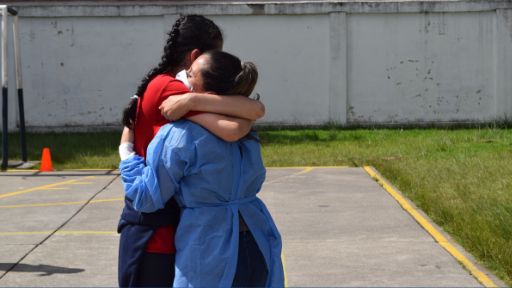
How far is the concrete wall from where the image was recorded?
20.6m

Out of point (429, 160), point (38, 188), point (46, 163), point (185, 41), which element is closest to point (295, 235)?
point (38, 188)

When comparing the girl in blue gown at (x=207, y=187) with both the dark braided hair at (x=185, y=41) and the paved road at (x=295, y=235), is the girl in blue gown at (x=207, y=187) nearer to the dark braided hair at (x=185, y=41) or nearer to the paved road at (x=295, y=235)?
the dark braided hair at (x=185, y=41)

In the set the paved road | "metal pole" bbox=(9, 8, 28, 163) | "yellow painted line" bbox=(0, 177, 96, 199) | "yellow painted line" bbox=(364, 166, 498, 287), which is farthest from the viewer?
"metal pole" bbox=(9, 8, 28, 163)

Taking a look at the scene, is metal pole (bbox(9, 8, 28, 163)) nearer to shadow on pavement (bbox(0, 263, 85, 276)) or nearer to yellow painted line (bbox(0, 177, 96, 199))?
yellow painted line (bbox(0, 177, 96, 199))

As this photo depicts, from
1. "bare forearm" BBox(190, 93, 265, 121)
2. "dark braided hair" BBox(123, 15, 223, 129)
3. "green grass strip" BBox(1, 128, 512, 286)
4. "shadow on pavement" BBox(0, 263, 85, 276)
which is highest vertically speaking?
"dark braided hair" BBox(123, 15, 223, 129)

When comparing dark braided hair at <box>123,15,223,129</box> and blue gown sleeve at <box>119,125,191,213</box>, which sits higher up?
dark braided hair at <box>123,15,223,129</box>

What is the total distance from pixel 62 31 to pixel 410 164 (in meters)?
10.1

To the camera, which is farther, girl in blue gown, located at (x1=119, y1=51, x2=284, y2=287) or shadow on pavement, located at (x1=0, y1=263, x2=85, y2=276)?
shadow on pavement, located at (x1=0, y1=263, x2=85, y2=276)

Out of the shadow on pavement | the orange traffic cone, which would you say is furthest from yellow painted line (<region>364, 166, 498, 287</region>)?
the orange traffic cone

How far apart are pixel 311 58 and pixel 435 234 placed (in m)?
12.7

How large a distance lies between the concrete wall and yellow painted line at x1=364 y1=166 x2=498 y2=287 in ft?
26.4

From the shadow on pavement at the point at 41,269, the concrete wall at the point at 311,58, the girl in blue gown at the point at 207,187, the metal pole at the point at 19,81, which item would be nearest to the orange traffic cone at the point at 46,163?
the metal pole at the point at 19,81

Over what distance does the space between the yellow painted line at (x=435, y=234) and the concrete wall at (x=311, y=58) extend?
8.05 metres

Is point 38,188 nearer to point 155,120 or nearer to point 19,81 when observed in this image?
point 19,81
